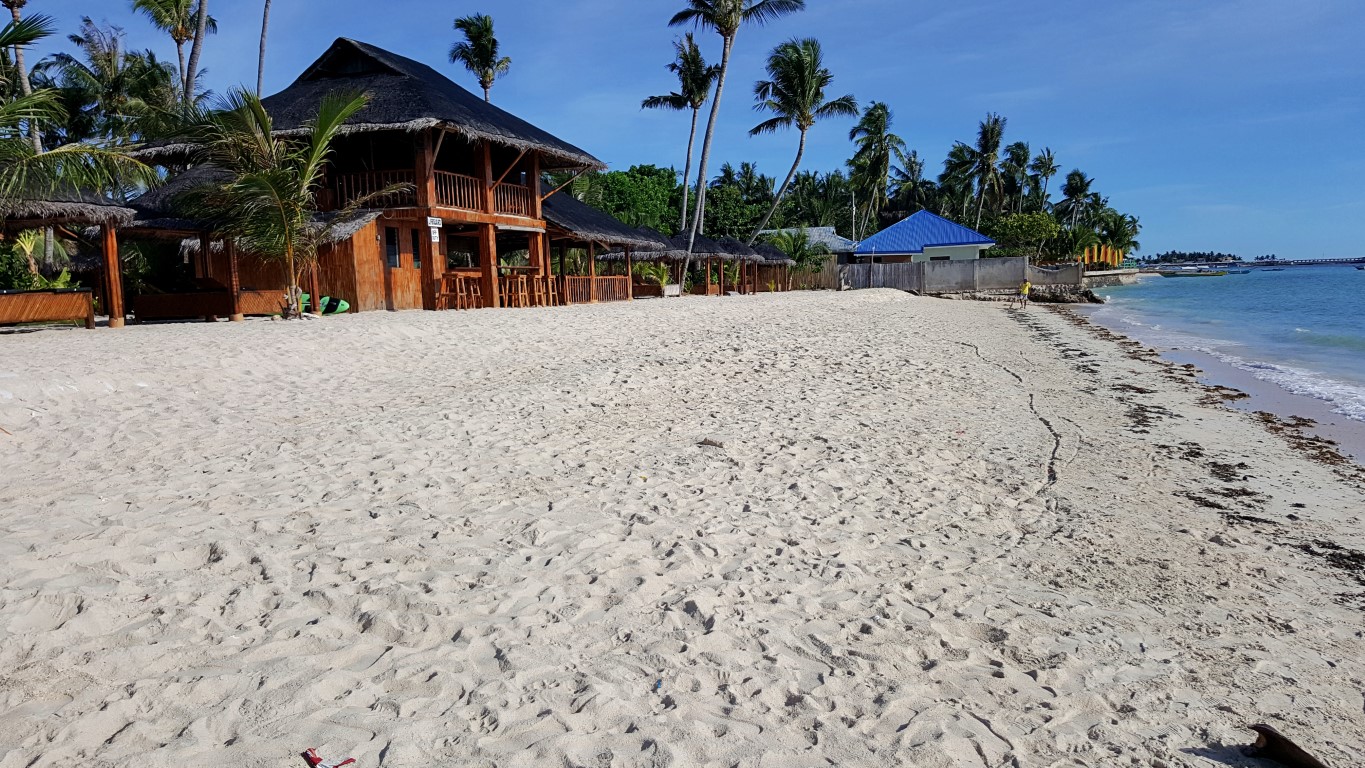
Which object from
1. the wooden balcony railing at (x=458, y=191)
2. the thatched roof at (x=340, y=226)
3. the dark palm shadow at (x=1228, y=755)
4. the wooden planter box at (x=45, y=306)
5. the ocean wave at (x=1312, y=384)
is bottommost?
the ocean wave at (x=1312, y=384)

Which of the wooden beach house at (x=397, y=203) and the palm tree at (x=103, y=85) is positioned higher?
the palm tree at (x=103, y=85)

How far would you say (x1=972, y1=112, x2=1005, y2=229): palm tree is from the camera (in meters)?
55.0

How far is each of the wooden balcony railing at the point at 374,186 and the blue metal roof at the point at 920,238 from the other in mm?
30201

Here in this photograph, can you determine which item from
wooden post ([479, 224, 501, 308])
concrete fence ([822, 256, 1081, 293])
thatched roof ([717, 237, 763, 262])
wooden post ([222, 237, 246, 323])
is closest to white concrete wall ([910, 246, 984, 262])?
concrete fence ([822, 256, 1081, 293])

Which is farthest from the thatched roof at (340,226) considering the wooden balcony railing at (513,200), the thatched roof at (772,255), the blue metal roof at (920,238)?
the blue metal roof at (920,238)

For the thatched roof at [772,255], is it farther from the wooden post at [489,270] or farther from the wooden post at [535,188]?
the wooden post at [489,270]

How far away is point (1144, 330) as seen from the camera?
20719mm

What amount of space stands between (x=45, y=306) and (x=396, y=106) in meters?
7.05

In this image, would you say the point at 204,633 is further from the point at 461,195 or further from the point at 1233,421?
the point at 461,195

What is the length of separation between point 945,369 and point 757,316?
708cm

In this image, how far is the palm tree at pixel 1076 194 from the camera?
7331cm

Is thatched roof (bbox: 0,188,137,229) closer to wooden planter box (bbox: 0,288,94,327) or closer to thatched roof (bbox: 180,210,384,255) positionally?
Answer: wooden planter box (bbox: 0,288,94,327)

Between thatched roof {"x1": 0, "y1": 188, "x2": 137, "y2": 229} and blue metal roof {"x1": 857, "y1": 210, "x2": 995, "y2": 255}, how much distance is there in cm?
3540

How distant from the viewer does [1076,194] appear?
73.9m
